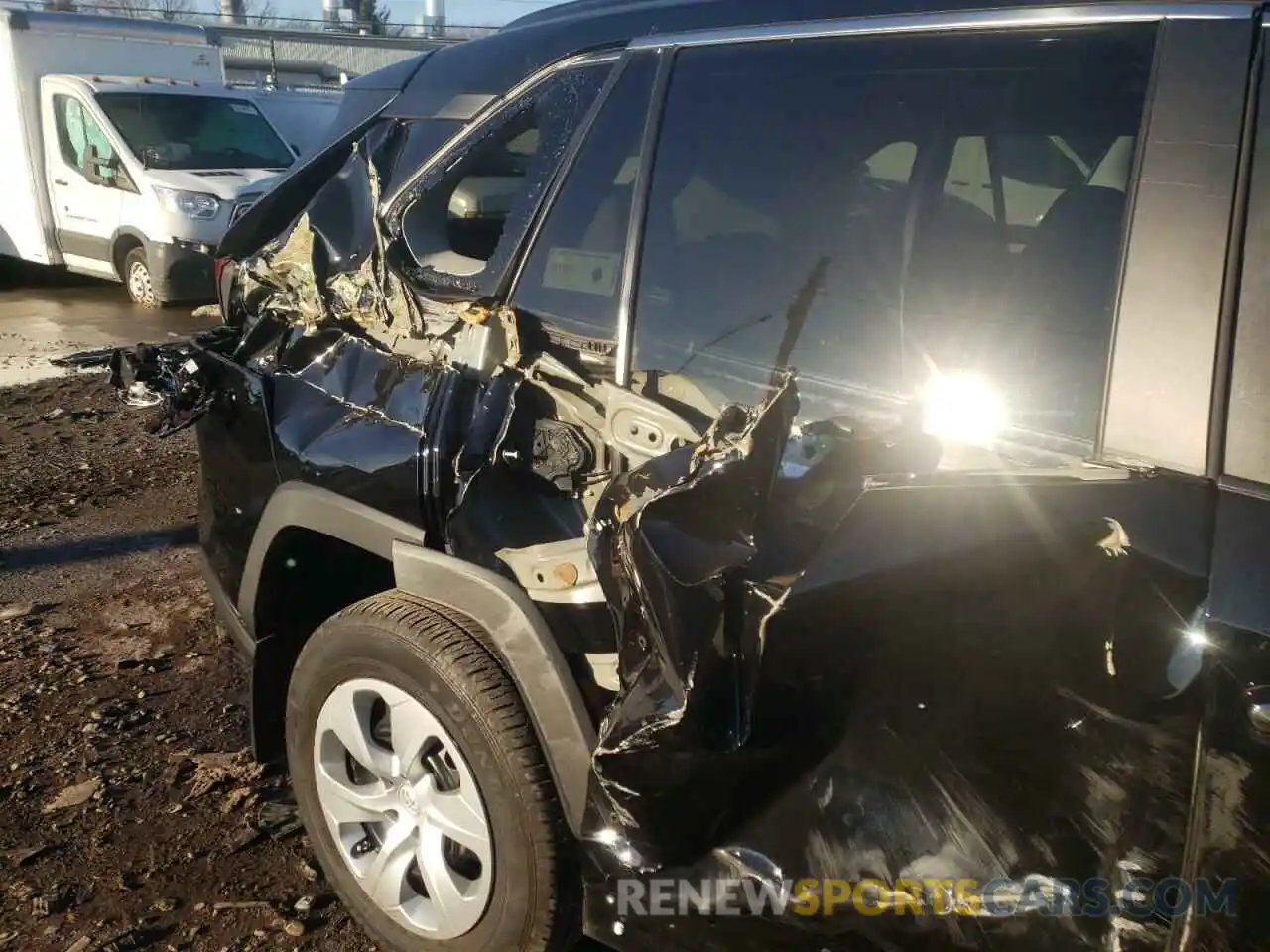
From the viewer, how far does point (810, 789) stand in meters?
1.71

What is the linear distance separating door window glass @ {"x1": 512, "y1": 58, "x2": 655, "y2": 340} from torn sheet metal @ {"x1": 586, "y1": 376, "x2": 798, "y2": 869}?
60cm

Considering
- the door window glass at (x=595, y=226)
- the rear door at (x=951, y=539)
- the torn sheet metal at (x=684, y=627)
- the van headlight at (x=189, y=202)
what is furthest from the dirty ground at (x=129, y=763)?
the van headlight at (x=189, y=202)

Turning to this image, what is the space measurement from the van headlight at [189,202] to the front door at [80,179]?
73cm

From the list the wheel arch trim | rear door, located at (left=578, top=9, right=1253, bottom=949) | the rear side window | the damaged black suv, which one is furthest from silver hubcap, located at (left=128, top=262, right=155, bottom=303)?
rear door, located at (left=578, top=9, right=1253, bottom=949)

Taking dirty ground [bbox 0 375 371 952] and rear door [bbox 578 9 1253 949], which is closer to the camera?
rear door [bbox 578 9 1253 949]

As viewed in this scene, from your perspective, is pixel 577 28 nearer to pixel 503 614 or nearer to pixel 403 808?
pixel 503 614

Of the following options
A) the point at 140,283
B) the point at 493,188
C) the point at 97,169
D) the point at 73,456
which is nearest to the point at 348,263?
the point at 493,188

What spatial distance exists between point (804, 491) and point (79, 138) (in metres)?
11.8

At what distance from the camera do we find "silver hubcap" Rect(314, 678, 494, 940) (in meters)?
2.22

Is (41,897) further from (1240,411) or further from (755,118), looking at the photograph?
(1240,411)

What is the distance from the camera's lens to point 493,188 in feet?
8.86

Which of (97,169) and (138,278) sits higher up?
(97,169)

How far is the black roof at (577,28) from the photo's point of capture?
2.05m

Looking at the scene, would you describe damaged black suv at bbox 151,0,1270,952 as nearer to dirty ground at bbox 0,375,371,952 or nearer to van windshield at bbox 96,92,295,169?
dirty ground at bbox 0,375,371,952
